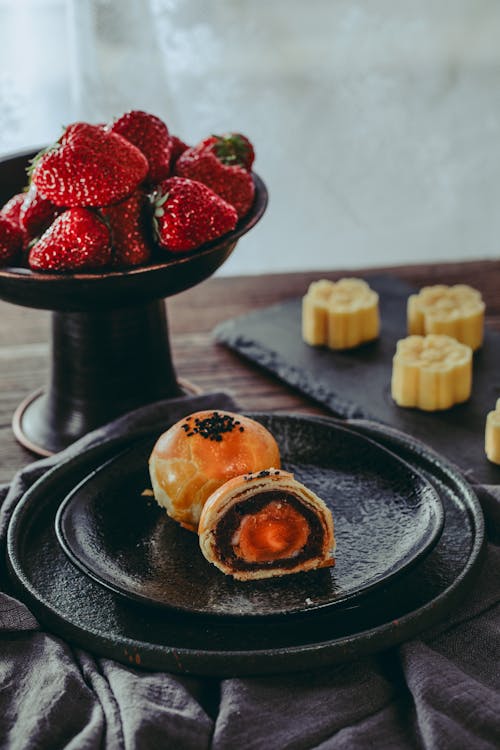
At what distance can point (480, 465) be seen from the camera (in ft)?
4.47

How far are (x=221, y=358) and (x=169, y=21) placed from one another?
0.98 metres

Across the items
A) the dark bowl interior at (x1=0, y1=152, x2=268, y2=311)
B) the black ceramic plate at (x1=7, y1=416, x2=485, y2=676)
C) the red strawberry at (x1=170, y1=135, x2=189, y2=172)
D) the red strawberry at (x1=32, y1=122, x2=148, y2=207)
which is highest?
the red strawberry at (x1=32, y1=122, x2=148, y2=207)

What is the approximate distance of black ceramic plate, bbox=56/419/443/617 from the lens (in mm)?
963

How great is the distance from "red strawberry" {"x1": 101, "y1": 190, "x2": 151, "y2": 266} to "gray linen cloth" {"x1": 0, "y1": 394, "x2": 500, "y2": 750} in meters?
0.45

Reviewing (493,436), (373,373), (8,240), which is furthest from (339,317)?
(8,240)

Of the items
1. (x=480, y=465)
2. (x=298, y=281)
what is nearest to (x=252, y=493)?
(x=480, y=465)

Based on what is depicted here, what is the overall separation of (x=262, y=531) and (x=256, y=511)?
0.02 metres

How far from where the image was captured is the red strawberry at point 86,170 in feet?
3.95

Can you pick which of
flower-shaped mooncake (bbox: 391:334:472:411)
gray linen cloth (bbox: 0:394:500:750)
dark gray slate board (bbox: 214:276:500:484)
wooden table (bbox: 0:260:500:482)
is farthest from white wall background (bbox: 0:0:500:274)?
gray linen cloth (bbox: 0:394:500:750)

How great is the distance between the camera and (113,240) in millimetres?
1220

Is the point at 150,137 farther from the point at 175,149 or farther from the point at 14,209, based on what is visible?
the point at 14,209

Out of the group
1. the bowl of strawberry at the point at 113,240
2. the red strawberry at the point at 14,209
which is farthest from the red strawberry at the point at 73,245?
the red strawberry at the point at 14,209

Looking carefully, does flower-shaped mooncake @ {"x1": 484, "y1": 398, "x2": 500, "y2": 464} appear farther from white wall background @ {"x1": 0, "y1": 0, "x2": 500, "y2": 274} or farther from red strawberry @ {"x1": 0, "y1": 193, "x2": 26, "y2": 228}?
white wall background @ {"x1": 0, "y1": 0, "x2": 500, "y2": 274}

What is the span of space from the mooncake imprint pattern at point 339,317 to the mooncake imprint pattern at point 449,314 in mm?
72
